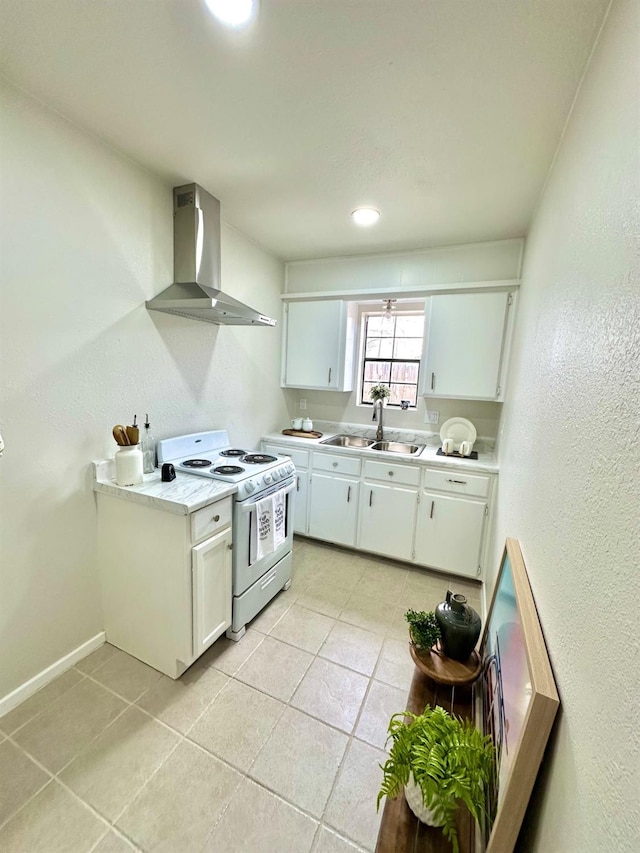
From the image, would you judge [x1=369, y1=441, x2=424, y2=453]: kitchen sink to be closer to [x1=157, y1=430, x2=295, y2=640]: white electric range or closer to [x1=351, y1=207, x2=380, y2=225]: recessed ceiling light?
[x1=157, y1=430, x2=295, y2=640]: white electric range

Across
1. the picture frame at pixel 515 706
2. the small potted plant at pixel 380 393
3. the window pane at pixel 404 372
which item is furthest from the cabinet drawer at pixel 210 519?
the window pane at pixel 404 372

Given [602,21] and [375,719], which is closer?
[602,21]

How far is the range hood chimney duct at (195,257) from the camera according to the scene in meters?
2.04

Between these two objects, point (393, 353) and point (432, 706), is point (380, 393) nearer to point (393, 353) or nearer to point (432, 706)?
point (393, 353)

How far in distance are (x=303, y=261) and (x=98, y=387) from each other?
7.51 ft

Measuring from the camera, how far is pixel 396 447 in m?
3.31

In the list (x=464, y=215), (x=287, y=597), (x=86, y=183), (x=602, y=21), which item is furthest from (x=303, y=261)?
(x=287, y=597)

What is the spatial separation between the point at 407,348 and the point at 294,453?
1.56 m

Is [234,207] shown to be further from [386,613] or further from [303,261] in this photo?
[386,613]

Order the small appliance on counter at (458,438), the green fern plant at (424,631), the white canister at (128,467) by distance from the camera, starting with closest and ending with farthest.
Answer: the green fern plant at (424,631), the white canister at (128,467), the small appliance on counter at (458,438)

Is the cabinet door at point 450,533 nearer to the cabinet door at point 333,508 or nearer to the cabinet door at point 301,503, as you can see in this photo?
the cabinet door at point 333,508

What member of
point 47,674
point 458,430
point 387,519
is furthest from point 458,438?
point 47,674

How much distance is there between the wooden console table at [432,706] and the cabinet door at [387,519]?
147cm

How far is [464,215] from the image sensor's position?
Result: 231cm
